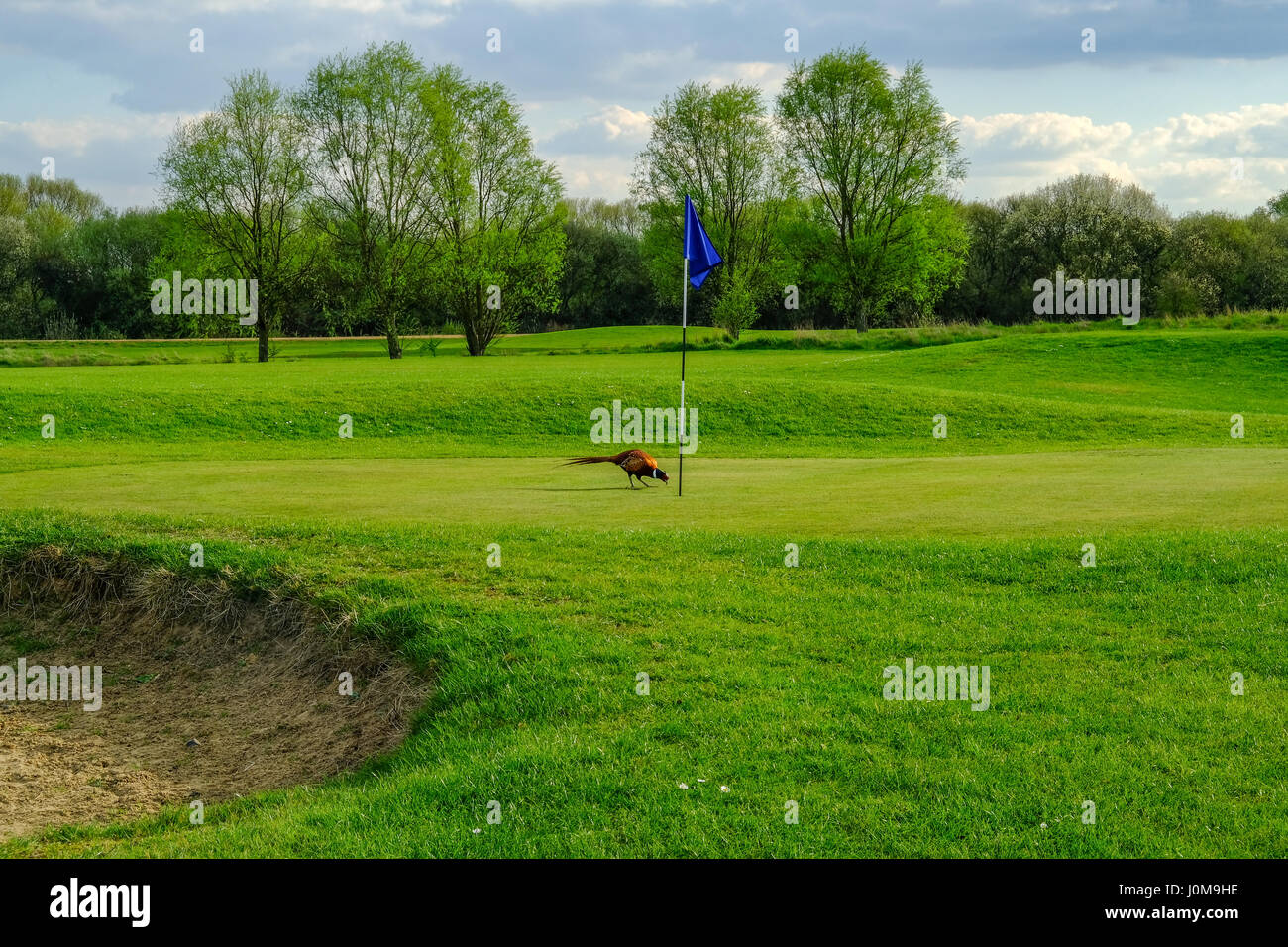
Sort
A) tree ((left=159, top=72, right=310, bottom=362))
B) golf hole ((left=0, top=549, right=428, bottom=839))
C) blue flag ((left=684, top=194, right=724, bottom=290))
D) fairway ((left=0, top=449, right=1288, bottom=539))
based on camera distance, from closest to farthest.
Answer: golf hole ((left=0, top=549, right=428, bottom=839)) → fairway ((left=0, top=449, right=1288, bottom=539)) → blue flag ((left=684, top=194, right=724, bottom=290)) → tree ((left=159, top=72, right=310, bottom=362))

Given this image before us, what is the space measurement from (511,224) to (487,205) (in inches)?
74.1

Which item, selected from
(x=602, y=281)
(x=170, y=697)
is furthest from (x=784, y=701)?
(x=602, y=281)

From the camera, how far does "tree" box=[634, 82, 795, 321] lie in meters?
73.2

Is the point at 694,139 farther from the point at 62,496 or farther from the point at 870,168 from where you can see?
the point at 62,496

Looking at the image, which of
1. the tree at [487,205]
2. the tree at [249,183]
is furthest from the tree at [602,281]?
the tree at [249,183]

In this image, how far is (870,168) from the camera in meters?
67.7

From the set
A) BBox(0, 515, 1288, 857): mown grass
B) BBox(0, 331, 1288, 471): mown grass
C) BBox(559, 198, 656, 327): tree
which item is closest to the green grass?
BBox(0, 515, 1288, 857): mown grass

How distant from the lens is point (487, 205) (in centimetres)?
6681

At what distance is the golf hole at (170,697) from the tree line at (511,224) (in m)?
49.3

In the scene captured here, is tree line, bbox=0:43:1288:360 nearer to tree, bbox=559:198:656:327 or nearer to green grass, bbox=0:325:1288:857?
tree, bbox=559:198:656:327

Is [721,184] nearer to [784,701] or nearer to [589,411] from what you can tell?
[589,411]

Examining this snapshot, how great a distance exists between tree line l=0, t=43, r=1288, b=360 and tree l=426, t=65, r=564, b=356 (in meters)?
0.13
